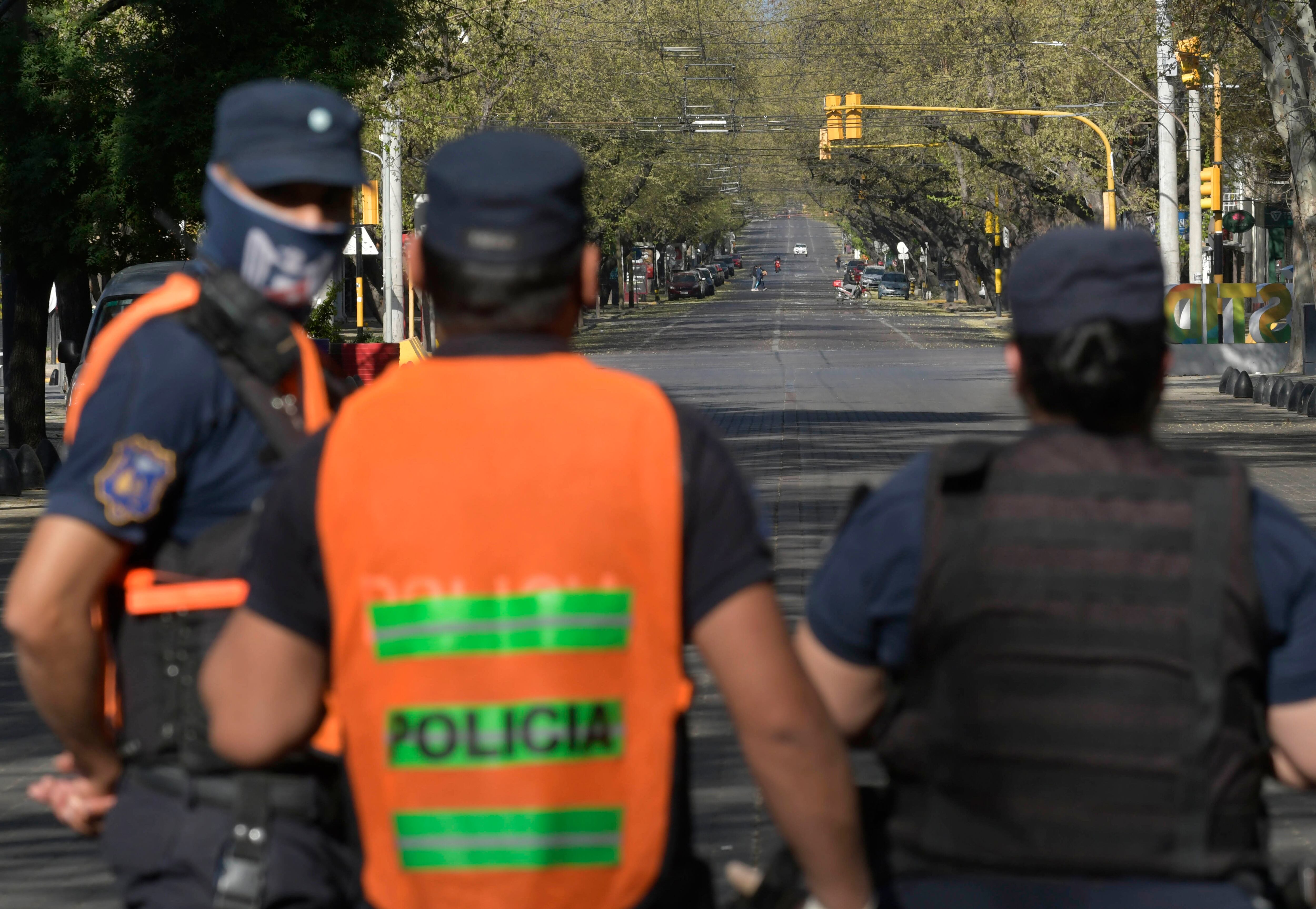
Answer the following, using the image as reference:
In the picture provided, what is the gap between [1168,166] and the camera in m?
37.0

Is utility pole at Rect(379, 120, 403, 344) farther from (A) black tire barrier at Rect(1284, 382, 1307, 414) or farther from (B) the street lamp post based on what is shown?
(A) black tire barrier at Rect(1284, 382, 1307, 414)

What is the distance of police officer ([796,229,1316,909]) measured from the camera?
240cm

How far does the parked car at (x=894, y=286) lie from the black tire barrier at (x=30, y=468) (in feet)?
259

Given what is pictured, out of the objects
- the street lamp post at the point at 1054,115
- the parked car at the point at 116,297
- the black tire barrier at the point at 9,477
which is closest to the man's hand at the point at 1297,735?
the black tire barrier at the point at 9,477

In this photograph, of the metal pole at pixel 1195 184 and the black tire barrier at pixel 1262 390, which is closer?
the black tire barrier at pixel 1262 390

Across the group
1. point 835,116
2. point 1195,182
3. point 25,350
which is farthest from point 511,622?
point 835,116

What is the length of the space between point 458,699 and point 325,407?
72cm

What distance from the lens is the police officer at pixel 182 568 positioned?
259 centimetres

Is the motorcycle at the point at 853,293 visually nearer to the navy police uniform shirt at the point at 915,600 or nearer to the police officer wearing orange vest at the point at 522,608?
the navy police uniform shirt at the point at 915,600

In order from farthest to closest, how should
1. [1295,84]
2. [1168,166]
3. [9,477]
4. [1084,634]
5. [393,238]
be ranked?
[1168,166] < [393,238] < [1295,84] < [9,477] < [1084,634]

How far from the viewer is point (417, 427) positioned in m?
2.20

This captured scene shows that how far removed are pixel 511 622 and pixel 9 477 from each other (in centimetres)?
1588

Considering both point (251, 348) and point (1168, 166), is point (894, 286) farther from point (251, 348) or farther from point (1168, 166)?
point (251, 348)

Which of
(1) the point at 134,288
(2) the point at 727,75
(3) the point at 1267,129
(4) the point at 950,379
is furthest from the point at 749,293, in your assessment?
(1) the point at 134,288
